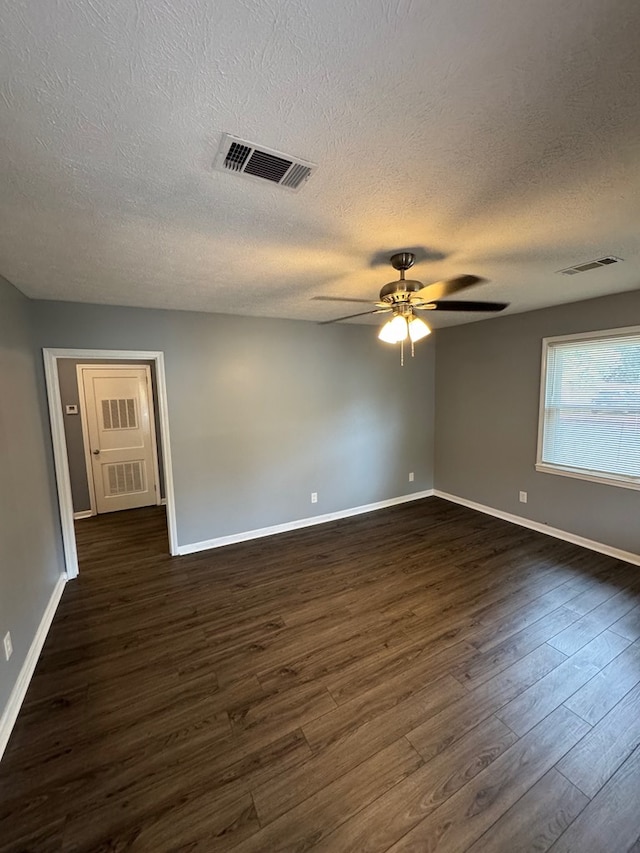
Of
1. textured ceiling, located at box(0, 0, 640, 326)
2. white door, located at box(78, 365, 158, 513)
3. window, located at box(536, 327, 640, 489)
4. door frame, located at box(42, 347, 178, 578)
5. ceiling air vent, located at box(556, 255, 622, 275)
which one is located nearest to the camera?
textured ceiling, located at box(0, 0, 640, 326)

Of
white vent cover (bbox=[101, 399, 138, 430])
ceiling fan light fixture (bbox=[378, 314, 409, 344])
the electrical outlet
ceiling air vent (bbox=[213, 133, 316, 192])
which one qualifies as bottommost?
the electrical outlet

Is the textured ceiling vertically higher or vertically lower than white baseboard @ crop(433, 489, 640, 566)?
higher

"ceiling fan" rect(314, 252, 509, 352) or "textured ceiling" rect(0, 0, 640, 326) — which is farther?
"ceiling fan" rect(314, 252, 509, 352)

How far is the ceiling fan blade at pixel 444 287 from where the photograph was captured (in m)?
1.85

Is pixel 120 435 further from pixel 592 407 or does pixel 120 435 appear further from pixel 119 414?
pixel 592 407

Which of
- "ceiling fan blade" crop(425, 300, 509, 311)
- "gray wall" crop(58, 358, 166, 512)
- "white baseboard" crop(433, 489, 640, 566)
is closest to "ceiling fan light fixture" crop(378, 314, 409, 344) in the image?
"ceiling fan blade" crop(425, 300, 509, 311)

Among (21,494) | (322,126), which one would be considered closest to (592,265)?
(322,126)

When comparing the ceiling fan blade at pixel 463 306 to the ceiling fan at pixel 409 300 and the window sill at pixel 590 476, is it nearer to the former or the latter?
the ceiling fan at pixel 409 300

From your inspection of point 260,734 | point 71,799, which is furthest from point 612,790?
point 71,799

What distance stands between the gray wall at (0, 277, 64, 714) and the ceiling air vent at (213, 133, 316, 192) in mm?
1921

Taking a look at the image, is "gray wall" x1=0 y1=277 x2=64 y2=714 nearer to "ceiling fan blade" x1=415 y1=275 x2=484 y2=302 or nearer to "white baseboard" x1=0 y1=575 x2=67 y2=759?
"white baseboard" x1=0 y1=575 x2=67 y2=759

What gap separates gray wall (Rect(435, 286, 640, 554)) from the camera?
3.37 m

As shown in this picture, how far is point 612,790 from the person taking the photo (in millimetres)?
1494

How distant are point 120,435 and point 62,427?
6.53ft
